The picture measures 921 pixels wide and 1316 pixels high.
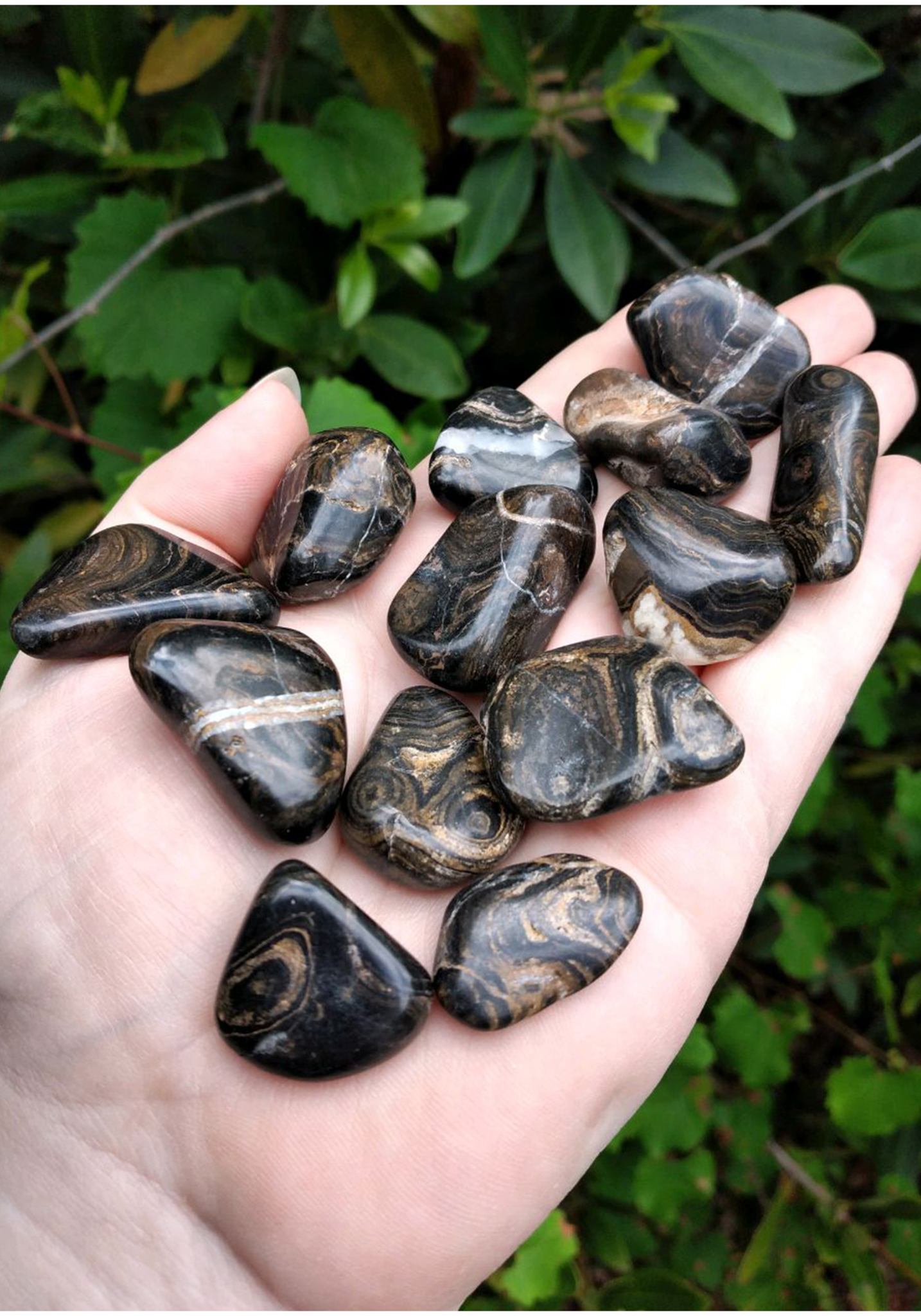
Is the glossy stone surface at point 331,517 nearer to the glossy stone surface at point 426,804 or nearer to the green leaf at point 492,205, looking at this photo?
the glossy stone surface at point 426,804

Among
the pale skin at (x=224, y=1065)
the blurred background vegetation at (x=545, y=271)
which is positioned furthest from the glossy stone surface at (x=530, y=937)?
the blurred background vegetation at (x=545, y=271)

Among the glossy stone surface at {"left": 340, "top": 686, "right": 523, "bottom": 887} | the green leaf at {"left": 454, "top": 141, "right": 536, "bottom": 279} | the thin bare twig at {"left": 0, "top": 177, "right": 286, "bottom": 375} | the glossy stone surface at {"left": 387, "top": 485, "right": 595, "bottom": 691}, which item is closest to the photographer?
the glossy stone surface at {"left": 340, "top": 686, "right": 523, "bottom": 887}

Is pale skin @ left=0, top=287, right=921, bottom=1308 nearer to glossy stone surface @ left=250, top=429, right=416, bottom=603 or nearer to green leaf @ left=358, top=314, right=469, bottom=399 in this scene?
glossy stone surface @ left=250, top=429, right=416, bottom=603

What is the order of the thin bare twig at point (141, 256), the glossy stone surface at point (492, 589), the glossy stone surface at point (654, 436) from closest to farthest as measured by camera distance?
the glossy stone surface at point (492, 589) < the glossy stone surface at point (654, 436) < the thin bare twig at point (141, 256)

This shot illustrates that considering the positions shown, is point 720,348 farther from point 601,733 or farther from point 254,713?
point 254,713

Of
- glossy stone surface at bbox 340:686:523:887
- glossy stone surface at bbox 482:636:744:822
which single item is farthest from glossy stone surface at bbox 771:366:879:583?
glossy stone surface at bbox 340:686:523:887

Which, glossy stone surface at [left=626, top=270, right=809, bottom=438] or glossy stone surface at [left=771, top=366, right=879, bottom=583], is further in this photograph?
glossy stone surface at [left=626, top=270, right=809, bottom=438]

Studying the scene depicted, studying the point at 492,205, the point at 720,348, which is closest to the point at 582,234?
the point at 492,205
